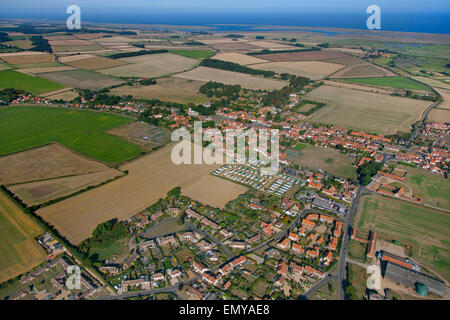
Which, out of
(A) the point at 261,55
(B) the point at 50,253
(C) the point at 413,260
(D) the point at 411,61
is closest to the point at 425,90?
(D) the point at 411,61

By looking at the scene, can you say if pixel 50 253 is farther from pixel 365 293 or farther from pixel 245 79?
pixel 245 79

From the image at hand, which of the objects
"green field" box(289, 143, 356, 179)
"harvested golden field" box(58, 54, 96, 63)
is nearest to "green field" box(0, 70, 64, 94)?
"harvested golden field" box(58, 54, 96, 63)

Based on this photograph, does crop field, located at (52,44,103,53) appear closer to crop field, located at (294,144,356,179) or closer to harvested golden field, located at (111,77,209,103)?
harvested golden field, located at (111,77,209,103)

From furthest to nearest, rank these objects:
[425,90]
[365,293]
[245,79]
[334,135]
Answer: [245,79] < [425,90] < [334,135] < [365,293]

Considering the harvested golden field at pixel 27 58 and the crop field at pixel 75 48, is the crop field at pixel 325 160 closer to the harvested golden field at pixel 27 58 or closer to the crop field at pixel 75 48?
the harvested golden field at pixel 27 58

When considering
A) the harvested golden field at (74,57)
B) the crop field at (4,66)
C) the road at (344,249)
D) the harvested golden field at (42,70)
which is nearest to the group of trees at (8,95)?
the harvested golden field at (42,70)

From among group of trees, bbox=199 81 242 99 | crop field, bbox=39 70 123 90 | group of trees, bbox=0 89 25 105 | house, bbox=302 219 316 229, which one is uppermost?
crop field, bbox=39 70 123 90

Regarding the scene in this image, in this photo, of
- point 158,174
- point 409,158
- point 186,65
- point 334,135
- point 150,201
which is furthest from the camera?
point 186,65
